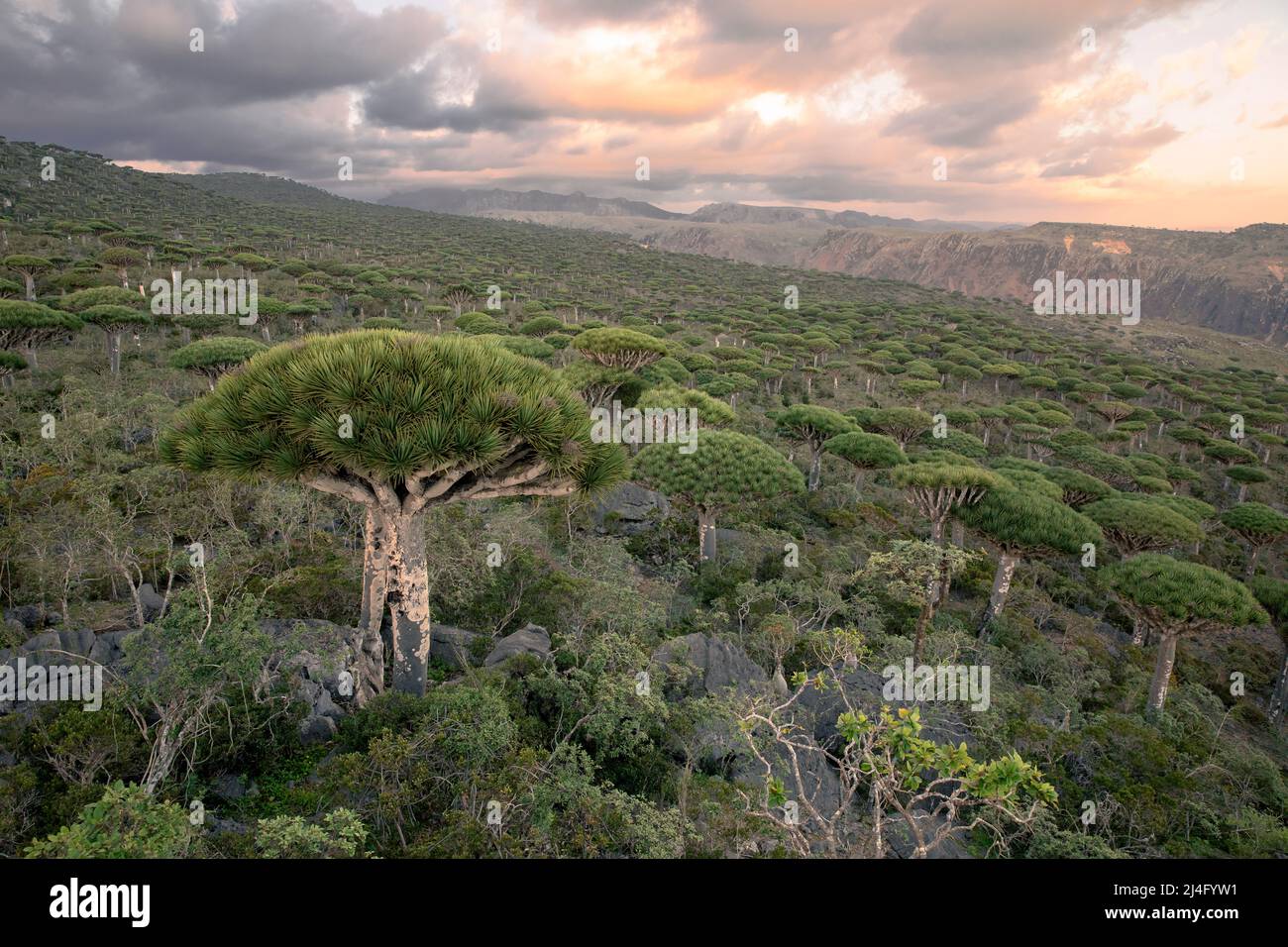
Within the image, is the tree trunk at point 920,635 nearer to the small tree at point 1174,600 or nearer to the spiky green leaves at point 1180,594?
the small tree at point 1174,600

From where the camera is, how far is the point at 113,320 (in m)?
27.9

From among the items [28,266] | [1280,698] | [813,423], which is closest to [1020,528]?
[813,423]

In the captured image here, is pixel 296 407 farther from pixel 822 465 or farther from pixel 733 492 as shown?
pixel 822 465

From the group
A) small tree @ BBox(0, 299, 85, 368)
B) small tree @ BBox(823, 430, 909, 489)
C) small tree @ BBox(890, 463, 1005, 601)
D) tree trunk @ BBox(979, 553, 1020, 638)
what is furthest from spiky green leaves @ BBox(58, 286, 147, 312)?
tree trunk @ BBox(979, 553, 1020, 638)

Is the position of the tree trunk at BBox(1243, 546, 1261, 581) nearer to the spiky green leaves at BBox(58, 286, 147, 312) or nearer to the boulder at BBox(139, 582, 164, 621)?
the boulder at BBox(139, 582, 164, 621)

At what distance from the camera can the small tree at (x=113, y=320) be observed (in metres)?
27.6

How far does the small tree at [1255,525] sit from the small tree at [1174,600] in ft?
57.7

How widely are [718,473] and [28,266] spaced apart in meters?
45.5

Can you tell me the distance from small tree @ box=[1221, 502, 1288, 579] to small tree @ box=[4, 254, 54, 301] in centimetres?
6810

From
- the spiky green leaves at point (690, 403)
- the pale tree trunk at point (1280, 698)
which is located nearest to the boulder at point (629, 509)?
the spiky green leaves at point (690, 403)

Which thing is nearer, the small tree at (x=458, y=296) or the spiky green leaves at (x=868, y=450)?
the spiky green leaves at (x=868, y=450)

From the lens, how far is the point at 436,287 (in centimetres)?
6009

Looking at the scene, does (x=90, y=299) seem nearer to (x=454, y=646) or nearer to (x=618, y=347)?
(x=618, y=347)

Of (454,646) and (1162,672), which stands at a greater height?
(454,646)
